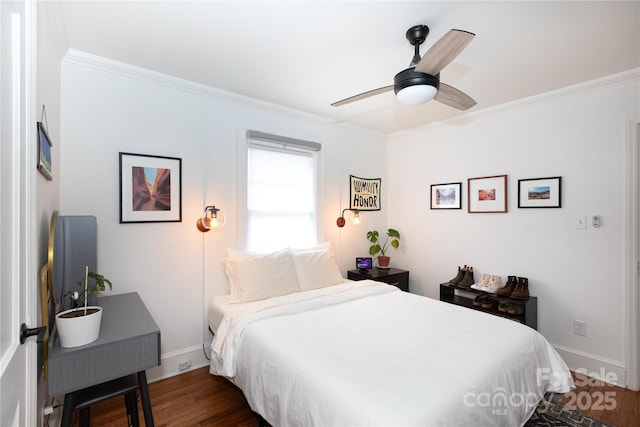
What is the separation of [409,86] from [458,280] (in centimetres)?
234

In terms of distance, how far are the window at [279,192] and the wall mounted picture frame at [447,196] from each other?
1464 millimetres

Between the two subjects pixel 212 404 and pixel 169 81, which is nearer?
pixel 212 404

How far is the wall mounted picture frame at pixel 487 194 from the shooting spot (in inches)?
122

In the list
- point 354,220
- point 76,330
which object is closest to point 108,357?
point 76,330

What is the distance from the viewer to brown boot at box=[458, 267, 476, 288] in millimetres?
3174

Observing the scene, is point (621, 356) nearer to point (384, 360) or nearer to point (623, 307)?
point (623, 307)

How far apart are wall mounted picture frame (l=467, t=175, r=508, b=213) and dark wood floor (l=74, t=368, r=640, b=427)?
1634 mm

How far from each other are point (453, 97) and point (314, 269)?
6.12ft

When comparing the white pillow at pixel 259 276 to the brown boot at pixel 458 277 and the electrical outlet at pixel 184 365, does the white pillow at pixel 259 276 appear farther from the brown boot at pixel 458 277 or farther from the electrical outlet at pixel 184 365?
the brown boot at pixel 458 277

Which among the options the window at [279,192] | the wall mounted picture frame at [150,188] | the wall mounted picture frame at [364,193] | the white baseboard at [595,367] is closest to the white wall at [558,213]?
the white baseboard at [595,367]

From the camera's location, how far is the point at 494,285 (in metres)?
2.96

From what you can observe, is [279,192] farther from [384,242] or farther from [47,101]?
[47,101]

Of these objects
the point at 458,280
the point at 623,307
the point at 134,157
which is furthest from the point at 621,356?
the point at 134,157

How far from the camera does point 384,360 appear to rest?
151 centimetres
